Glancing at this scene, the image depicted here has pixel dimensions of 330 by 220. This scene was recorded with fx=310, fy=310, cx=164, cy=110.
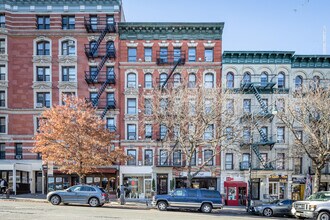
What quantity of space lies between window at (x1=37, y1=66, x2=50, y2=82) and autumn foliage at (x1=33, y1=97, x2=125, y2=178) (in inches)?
340

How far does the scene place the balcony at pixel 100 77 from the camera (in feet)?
109

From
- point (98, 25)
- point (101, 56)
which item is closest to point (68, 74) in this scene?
point (101, 56)

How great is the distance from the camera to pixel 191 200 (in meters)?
21.1

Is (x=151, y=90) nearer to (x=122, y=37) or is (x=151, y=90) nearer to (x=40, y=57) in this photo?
(x=122, y=37)

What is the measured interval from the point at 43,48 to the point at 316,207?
29.7 metres

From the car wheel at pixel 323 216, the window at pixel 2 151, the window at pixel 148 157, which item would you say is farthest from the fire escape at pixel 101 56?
the car wheel at pixel 323 216

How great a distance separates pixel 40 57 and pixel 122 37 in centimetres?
903

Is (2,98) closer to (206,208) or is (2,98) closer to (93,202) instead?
(93,202)

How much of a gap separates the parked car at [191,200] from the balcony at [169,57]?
16.2m

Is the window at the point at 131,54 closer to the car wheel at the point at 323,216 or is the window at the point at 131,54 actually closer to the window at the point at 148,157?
the window at the point at 148,157

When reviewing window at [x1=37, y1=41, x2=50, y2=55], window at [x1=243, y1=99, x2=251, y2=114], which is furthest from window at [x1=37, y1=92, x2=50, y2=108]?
window at [x1=243, y1=99, x2=251, y2=114]

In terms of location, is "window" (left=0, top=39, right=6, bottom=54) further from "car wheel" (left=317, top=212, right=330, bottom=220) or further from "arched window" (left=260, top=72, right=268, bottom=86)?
"car wheel" (left=317, top=212, right=330, bottom=220)

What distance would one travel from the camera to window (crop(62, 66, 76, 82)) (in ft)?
110

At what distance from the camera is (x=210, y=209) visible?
21.2 meters
